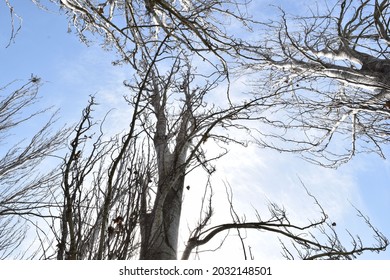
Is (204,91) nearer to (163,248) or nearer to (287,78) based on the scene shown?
(163,248)

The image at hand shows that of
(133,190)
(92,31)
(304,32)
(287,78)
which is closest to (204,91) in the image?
(133,190)

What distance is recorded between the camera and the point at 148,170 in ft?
9.00

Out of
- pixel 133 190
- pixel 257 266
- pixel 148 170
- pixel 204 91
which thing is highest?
pixel 204 91

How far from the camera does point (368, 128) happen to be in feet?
21.0

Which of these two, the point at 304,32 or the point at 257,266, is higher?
the point at 304,32

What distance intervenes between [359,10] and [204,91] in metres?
3.20

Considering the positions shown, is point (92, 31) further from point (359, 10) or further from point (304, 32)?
point (359, 10)

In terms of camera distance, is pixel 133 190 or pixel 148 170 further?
pixel 148 170

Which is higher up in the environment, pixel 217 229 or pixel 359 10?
pixel 359 10

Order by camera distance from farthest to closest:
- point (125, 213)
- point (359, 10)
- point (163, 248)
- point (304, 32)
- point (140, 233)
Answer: point (304, 32) → point (359, 10) → point (163, 248) → point (140, 233) → point (125, 213)

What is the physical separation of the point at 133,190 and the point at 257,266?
0.96 m

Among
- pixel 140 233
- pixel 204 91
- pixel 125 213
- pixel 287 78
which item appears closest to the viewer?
pixel 125 213

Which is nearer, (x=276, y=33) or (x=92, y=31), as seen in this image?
(x=92, y=31)

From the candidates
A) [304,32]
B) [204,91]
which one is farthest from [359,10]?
[204,91]
